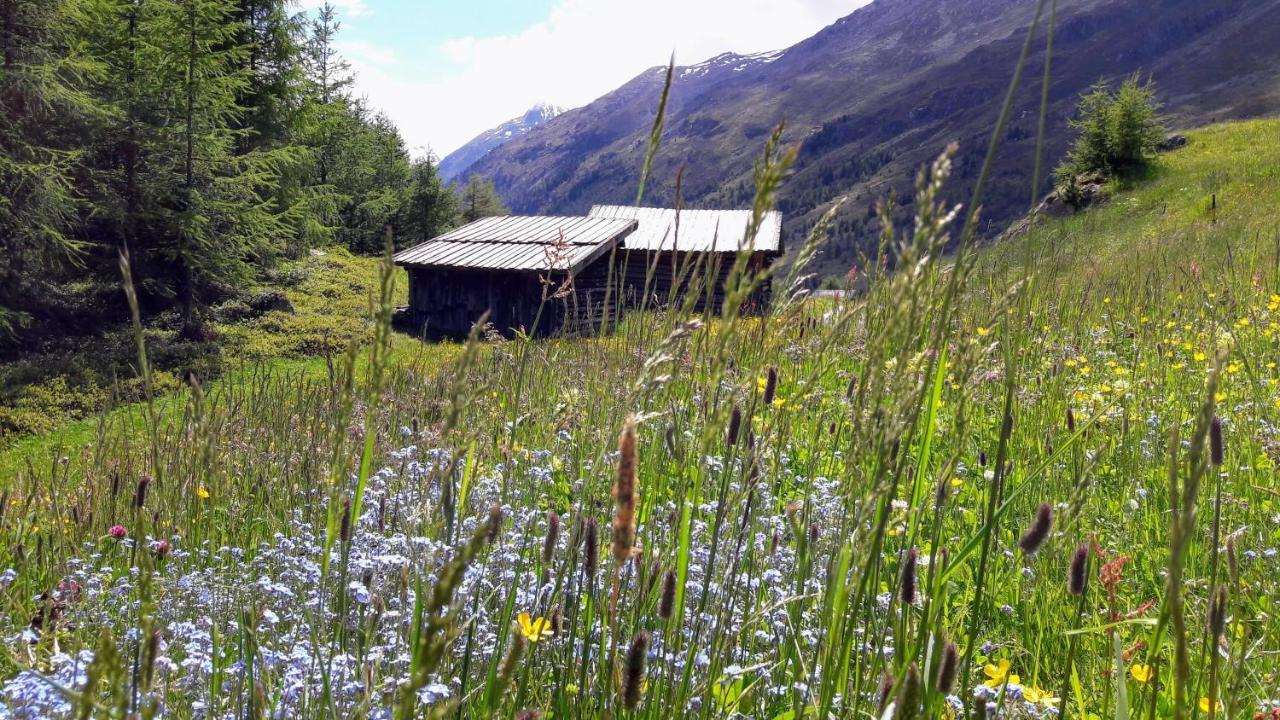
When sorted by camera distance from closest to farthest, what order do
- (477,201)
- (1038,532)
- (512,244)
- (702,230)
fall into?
(1038,532) < (512,244) < (702,230) < (477,201)

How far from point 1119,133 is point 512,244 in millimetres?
19862

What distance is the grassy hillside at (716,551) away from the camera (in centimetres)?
108

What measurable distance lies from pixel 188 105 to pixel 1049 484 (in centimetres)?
1736

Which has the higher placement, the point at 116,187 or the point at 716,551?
the point at 116,187

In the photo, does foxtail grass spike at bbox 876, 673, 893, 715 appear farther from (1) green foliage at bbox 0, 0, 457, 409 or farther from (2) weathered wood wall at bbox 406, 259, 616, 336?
(2) weathered wood wall at bbox 406, 259, 616, 336

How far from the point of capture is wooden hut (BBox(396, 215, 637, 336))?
18500 mm

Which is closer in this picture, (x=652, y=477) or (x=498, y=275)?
(x=652, y=477)

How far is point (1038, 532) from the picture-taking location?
1.12 m

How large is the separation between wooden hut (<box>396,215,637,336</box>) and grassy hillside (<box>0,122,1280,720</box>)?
45.5ft

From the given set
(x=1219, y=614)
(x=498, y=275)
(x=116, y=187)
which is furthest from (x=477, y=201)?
(x=1219, y=614)

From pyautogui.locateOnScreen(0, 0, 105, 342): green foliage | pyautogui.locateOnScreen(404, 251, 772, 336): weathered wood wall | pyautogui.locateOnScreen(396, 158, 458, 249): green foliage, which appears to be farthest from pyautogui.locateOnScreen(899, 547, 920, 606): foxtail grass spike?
pyautogui.locateOnScreen(396, 158, 458, 249): green foliage

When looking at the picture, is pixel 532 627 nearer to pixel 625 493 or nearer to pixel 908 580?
pixel 908 580

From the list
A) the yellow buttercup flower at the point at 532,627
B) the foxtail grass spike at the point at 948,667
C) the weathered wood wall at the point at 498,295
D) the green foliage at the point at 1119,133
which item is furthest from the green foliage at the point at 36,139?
the green foliage at the point at 1119,133

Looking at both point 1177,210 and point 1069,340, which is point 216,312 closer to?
point 1069,340
